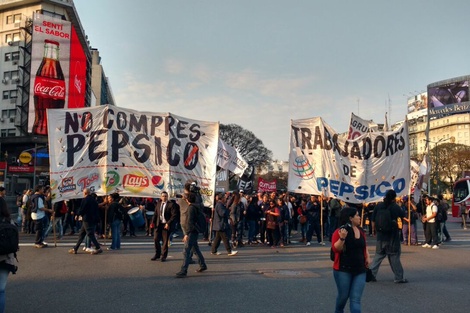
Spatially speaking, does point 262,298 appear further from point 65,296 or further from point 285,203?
point 285,203

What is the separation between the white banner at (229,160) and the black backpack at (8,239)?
34.4 feet

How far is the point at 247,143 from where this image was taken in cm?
8300

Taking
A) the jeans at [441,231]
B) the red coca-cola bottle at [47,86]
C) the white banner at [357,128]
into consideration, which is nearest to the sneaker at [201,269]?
the white banner at [357,128]

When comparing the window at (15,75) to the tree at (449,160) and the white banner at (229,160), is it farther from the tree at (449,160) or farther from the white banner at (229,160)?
the tree at (449,160)

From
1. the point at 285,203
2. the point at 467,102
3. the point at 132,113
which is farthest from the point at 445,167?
the point at 132,113

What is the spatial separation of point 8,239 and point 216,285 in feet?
13.9

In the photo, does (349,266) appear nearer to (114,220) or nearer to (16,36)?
(114,220)

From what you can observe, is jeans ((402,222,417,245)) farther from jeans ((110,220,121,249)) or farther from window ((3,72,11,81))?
window ((3,72,11,81))

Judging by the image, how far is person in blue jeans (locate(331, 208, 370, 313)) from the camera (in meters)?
5.79

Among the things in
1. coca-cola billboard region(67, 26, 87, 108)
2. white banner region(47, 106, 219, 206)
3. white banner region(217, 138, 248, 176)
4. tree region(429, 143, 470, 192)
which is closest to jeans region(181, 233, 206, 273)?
white banner region(47, 106, 219, 206)

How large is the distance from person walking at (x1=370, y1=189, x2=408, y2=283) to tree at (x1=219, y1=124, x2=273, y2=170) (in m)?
71.8

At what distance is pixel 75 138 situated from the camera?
543 inches

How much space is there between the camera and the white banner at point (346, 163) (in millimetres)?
16172

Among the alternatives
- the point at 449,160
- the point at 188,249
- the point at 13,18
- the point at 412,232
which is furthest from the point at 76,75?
the point at 449,160
